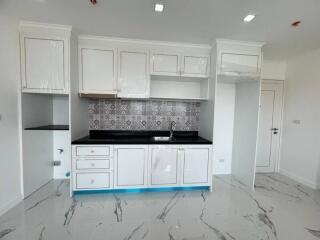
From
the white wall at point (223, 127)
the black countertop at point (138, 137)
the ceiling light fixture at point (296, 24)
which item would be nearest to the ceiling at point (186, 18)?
the ceiling light fixture at point (296, 24)

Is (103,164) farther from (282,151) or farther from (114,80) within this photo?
(282,151)

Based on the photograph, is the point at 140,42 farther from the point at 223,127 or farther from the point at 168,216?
the point at 168,216

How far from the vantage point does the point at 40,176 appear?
2764 mm

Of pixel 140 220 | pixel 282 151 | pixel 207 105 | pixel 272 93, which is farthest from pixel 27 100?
pixel 282 151

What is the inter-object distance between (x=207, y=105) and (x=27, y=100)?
2.76 metres

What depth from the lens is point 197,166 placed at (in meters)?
2.75

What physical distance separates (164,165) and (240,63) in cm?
202

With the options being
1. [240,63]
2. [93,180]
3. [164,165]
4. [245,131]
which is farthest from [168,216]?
[240,63]

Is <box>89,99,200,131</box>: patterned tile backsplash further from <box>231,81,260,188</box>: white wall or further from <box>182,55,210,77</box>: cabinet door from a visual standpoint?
<box>231,81,260,188</box>: white wall

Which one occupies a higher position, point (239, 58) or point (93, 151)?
point (239, 58)

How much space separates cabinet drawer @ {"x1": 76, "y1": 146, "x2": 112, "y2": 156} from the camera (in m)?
2.50

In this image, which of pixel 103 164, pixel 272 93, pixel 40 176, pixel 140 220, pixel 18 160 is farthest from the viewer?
pixel 272 93

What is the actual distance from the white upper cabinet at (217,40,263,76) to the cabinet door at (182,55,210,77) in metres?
0.26

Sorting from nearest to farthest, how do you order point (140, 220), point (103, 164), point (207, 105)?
point (140, 220), point (103, 164), point (207, 105)
